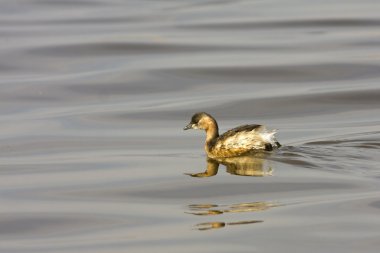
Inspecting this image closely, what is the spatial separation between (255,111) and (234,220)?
250 inches

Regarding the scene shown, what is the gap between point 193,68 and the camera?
2008 cm

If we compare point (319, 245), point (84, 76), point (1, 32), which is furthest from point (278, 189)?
point (1, 32)

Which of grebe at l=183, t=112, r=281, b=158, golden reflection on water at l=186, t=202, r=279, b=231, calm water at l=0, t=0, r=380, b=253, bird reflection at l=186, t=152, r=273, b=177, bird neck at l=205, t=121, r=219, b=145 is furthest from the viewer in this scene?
bird neck at l=205, t=121, r=219, b=145

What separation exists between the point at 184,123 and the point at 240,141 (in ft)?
8.14

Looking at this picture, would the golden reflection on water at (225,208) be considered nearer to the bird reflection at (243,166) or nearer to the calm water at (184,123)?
the calm water at (184,123)

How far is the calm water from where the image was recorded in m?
10.5

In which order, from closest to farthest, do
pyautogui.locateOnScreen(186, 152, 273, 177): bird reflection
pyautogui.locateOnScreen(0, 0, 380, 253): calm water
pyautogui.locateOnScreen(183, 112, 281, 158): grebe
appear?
pyautogui.locateOnScreen(0, 0, 380, 253): calm water
pyautogui.locateOnScreen(186, 152, 273, 177): bird reflection
pyautogui.locateOnScreen(183, 112, 281, 158): grebe

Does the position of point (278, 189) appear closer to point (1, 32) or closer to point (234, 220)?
point (234, 220)

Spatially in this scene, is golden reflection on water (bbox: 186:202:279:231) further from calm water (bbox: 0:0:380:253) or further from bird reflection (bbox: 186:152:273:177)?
bird reflection (bbox: 186:152:273:177)

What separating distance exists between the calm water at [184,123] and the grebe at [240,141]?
0.14 m

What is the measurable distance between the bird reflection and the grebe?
0.07 meters

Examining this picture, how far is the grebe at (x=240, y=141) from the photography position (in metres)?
13.3

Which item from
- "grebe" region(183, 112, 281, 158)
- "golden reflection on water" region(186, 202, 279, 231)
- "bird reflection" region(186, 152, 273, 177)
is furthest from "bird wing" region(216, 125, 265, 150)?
"golden reflection on water" region(186, 202, 279, 231)

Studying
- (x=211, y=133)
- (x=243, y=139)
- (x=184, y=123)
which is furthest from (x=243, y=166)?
(x=184, y=123)
